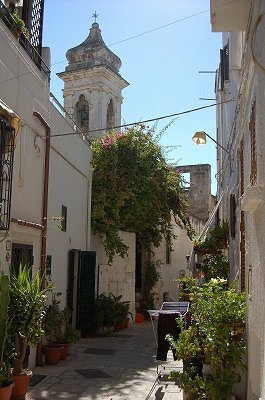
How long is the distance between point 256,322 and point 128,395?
3678 millimetres

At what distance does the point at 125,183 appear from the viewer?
46.6 ft

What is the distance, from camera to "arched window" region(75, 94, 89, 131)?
21.9m

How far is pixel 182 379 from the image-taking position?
5758 mm

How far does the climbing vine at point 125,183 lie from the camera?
14164 millimetres

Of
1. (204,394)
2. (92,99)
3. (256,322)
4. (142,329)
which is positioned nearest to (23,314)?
(204,394)

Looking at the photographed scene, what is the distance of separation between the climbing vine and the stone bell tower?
660 centimetres

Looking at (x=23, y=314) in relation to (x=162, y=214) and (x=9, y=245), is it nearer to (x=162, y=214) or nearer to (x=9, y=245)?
(x=9, y=245)

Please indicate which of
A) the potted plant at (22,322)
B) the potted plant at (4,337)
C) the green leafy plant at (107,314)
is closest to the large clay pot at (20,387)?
the potted plant at (22,322)

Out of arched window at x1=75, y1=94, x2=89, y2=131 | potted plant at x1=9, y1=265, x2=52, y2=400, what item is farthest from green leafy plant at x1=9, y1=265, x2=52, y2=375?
arched window at x1=75, y1=94, x2=89, y2=131

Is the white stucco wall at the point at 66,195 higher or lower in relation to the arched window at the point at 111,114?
lower

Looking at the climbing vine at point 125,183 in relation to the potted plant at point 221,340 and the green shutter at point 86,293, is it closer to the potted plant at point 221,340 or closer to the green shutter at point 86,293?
the green shutter at point 86,293

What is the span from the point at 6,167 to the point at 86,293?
5.84 metres

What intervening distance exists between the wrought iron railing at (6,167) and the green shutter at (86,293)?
17.7ft

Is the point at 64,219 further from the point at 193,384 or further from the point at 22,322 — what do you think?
the point at 193,384
